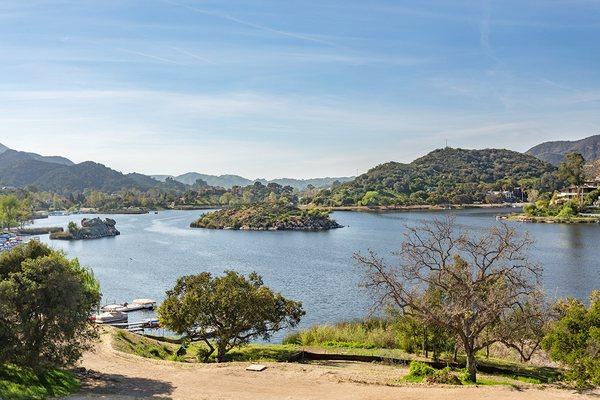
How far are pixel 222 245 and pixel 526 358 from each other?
98.1 metres

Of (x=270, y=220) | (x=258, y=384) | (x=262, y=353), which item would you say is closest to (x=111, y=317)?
(x=262, y=353)

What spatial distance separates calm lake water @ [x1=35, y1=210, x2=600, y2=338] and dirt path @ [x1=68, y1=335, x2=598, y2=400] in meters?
18.2

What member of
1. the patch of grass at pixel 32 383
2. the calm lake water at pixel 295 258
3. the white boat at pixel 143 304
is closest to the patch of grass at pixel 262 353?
the patch of grass at pixel 32 383

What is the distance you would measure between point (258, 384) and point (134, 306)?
137 feet

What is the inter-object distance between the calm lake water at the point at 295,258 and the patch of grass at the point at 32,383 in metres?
26.7

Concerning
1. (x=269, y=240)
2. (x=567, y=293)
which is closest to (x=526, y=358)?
(x=567, y=293)

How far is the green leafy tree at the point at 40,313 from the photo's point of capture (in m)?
23.8

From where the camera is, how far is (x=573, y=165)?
608ft

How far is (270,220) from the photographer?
179125 mm

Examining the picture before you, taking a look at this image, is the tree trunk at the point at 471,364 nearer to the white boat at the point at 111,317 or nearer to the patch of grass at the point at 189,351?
the patch of grass at the point at 189,351

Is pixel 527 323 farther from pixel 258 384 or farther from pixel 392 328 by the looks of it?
pixel 258 384

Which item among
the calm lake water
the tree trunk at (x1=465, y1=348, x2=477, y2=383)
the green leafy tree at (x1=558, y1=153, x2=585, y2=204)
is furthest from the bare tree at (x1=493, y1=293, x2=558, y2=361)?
the green leafy tree at (x1=558, y1=153, x2=585, y2=204)

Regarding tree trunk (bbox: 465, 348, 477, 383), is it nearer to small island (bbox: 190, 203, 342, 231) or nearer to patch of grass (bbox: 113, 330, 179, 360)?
patch of grass (bbox: 113, 330, 179, 360)

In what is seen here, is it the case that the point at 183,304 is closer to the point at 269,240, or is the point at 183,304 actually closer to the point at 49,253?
the point at 49,253
